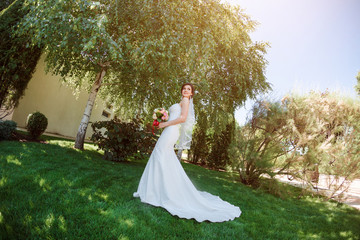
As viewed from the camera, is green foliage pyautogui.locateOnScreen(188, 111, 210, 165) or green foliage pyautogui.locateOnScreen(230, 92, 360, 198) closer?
green foliage pyautogui.locateOnScreen(230, 92, 360, 198)

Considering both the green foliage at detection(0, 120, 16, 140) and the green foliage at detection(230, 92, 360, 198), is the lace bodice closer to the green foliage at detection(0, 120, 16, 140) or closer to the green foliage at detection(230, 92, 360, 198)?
the green foliage at detection(230, 92, 360, 198)

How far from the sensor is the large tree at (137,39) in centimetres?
539

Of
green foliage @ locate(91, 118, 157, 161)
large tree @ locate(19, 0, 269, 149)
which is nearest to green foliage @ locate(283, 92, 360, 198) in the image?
large tree @ locate(19, 0, 269, 149)

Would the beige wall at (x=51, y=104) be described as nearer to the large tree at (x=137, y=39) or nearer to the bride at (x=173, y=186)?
the large tree at (x=137, y=39)

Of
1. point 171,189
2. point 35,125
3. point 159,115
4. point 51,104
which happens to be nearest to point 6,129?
point 35,125

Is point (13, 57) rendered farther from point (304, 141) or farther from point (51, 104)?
point (304, 141)

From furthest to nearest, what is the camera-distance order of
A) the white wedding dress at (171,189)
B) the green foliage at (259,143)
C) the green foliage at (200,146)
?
the green foliage at (200,146)
the green foliage at (259,143)
the white wedding dress at (171,189)

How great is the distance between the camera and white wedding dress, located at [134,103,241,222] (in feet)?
11.8

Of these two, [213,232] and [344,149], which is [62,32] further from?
[344,149]

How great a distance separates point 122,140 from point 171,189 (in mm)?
4293

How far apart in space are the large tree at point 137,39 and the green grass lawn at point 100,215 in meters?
3.01

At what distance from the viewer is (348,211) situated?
5.77m

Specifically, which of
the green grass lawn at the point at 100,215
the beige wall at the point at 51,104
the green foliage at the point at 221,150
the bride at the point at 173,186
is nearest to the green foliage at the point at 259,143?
the green grass lawn at the point at 100,215

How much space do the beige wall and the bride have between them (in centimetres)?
823
